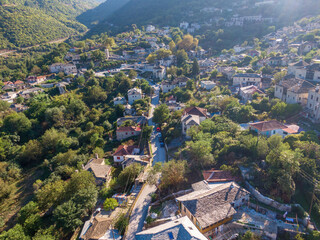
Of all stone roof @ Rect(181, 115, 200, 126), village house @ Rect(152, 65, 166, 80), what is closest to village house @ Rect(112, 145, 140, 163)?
stone roof @ Rect(181, 115, 200, 126)

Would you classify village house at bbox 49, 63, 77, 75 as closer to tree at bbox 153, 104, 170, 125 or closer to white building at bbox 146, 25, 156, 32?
tree at bbox 153, 104, 170, 125

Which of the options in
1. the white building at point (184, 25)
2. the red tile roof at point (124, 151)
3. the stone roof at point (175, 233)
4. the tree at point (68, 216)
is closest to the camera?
the stone roof at point (175, 233)

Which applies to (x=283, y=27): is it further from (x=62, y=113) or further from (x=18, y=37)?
(x=18, y=37)

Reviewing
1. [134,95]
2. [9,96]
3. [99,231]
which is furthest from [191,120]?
[9,96]

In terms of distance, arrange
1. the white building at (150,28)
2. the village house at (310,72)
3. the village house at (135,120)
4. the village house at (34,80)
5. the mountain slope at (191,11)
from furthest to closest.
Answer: the white building at (150,28)
the mountain slope at (191,11)
the village house at (34,80)
the village house at (135,120)
the village house at (310,72)

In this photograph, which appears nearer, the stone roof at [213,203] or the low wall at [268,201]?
the stone roof at [213,203]

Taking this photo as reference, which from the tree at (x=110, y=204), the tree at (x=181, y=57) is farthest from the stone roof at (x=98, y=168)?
the tree at (x=181, y=57)

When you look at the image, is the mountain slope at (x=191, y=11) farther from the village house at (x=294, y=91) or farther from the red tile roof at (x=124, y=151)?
the red tile roof at (x=124, y=151)

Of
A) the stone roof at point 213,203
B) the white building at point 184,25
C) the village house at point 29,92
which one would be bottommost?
the stone roof at point 213,203

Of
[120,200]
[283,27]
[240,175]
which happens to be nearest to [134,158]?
[120,200]
